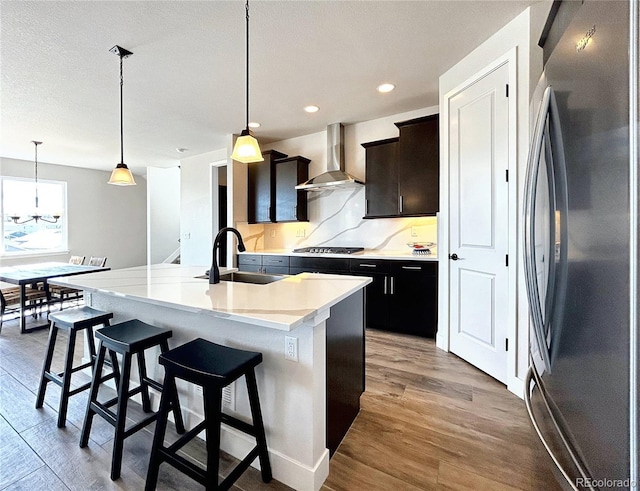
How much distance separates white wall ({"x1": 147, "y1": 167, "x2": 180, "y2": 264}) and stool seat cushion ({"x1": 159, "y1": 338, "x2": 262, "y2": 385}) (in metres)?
6.00

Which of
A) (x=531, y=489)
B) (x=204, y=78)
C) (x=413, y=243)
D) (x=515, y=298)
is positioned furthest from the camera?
(x=413, y=243)

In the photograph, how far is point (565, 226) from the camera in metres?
0.83

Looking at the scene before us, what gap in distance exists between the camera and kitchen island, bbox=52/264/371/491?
1279mm

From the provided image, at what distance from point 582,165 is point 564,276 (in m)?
0.32

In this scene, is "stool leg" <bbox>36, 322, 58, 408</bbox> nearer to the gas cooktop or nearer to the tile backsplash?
the gas cooktop

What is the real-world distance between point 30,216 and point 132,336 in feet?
19.0

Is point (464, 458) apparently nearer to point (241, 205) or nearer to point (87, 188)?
point (241, 205)

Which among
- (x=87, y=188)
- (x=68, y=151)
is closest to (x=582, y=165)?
(x=68, y=151)

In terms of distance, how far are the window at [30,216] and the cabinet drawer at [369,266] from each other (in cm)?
547

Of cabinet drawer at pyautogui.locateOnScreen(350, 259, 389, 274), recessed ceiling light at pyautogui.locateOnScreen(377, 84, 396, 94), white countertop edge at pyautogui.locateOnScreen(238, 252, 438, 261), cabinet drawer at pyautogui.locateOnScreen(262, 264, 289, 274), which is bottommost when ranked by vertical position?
cabinet drawer at pyautogui.locateOnScreen(262, 264, 289, 274)

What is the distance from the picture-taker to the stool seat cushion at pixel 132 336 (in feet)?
4.93

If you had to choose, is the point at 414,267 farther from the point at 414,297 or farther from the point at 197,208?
the point at 197,208

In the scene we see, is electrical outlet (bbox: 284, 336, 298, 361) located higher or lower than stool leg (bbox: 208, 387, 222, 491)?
higher

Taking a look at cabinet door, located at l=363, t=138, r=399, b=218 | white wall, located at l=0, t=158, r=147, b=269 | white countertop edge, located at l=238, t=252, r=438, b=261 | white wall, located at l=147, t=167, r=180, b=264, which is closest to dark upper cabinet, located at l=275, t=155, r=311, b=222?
white countertop edge, located at l=238, t=252, r=438, b=261
